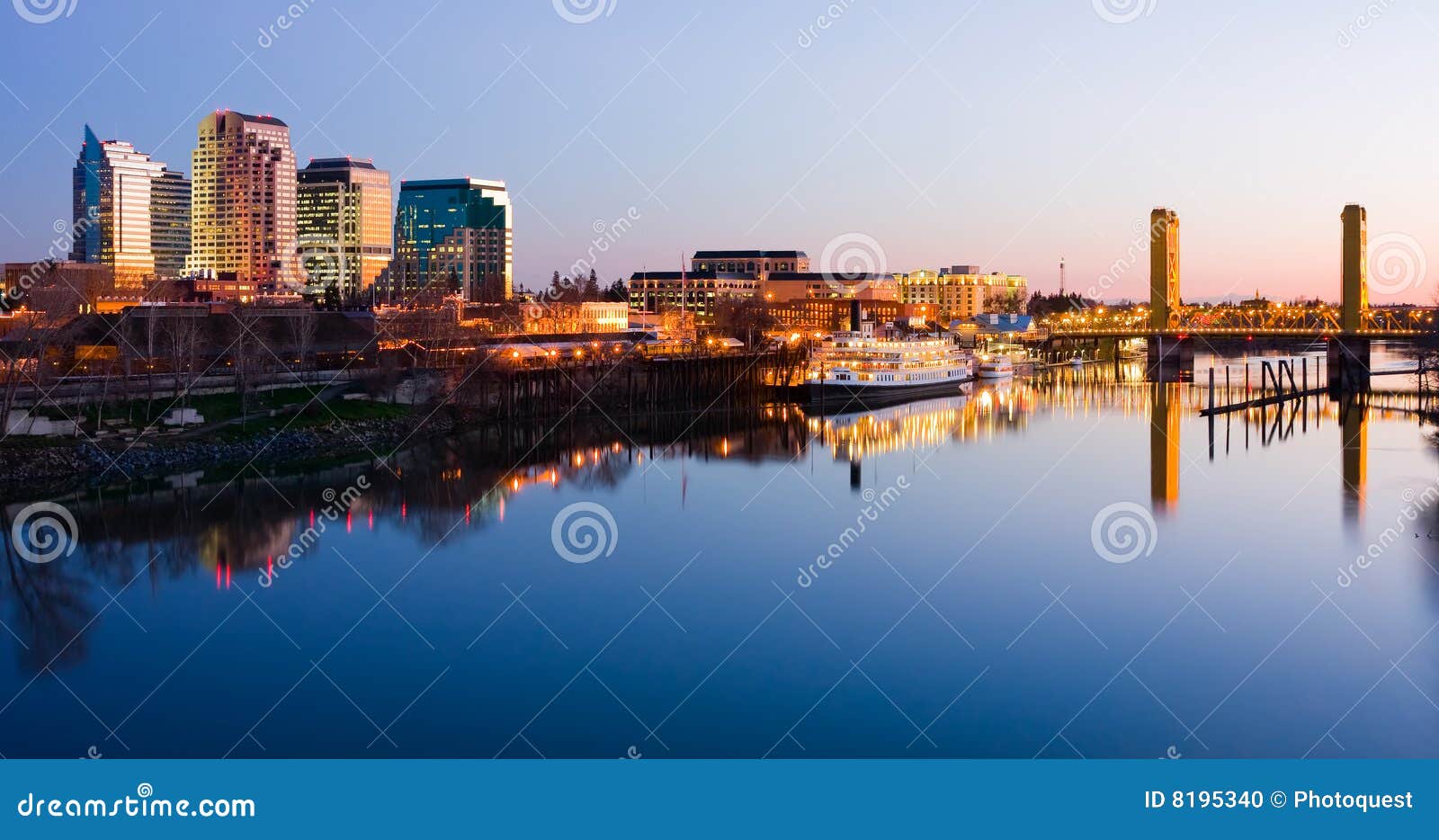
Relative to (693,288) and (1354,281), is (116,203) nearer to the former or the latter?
(693,288)

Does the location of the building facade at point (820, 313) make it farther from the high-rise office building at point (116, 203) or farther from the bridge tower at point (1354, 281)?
the high-rise office building at point (116, 203)

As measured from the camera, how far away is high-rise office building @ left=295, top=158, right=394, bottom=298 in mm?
126688

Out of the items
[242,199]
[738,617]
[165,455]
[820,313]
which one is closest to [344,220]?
[242,199]

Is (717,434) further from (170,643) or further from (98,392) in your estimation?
(170,643)

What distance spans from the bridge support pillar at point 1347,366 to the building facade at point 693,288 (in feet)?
177

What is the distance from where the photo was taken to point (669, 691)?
43.1 ft

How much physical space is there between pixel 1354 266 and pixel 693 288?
5855 centimetres

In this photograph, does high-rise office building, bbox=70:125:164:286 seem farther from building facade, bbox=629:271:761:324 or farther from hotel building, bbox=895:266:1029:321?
hotel building, bbox=895:266:1029:321

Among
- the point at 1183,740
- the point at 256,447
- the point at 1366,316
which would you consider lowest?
the point at 1183,740

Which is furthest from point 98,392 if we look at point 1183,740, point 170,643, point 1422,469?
point 1422,469

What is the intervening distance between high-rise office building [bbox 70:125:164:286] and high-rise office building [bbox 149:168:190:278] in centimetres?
174

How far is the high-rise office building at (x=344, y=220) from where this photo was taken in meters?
127

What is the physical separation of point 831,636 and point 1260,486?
1390 centimetres

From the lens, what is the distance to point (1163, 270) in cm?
7725
